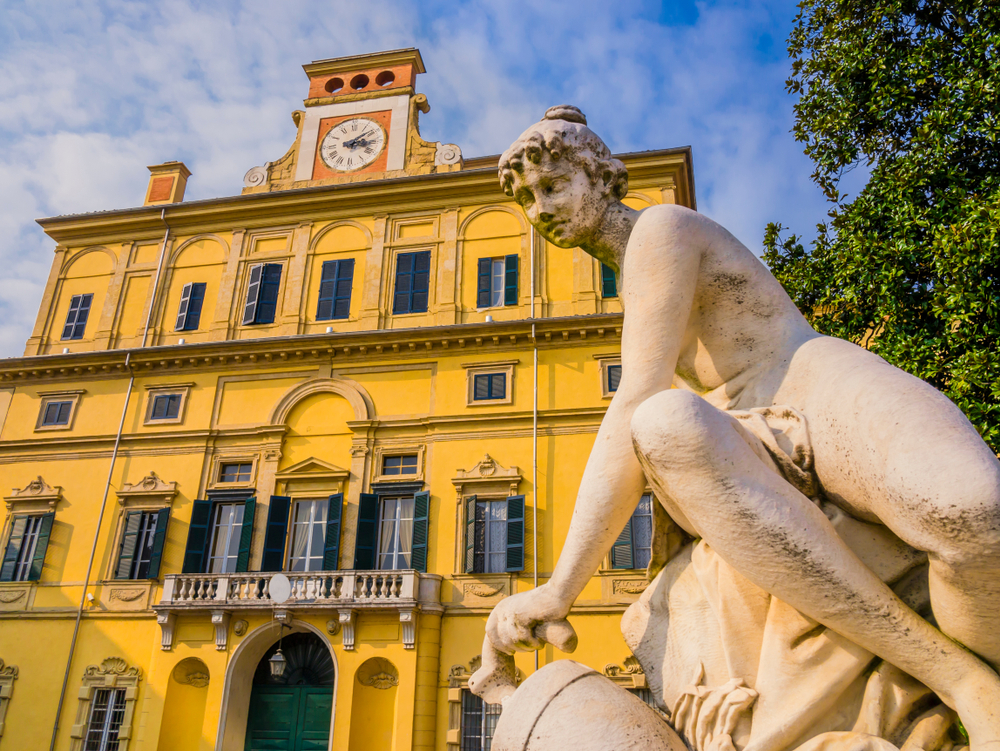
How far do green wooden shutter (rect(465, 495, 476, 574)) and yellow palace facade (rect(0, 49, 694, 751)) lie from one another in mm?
45

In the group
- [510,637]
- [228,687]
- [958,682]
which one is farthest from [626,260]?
[228,687]

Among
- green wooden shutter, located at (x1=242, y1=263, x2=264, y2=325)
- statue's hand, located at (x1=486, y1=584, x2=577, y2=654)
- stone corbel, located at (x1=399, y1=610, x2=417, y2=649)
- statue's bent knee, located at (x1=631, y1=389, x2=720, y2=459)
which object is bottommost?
statue's hand, located at (x1=486, y1=584, x2=577, y2=654)

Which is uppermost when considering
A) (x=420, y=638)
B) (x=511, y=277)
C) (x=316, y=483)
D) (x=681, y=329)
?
(x=511, y=277)

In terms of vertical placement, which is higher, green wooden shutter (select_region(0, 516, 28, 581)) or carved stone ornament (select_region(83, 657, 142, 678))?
green wooden shutter (select_region(0, 516, 28, 581))

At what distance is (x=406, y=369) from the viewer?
19.2 meters

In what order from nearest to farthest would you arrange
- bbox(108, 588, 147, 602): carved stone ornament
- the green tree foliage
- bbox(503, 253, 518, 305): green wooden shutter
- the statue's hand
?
the statue's hand
the green tree foliage
bbox(108, 588, 147, 602): carved stone ornament
bbox(503, 253, 518, 305): green wooden shutter

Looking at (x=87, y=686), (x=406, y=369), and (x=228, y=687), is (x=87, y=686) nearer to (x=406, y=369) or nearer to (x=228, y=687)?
(x=228, y=687)

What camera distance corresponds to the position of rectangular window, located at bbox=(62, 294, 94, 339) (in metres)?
21.9

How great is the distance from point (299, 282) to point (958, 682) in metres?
20.5

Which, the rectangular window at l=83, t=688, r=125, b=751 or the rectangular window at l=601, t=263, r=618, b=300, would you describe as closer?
the rectangular window at l=83, t=688, r=125, b=751

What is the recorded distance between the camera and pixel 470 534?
17.3 meters

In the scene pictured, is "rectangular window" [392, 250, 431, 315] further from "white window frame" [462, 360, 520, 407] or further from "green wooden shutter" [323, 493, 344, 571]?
"green wooden shutter" [323, 493, 344, 571]

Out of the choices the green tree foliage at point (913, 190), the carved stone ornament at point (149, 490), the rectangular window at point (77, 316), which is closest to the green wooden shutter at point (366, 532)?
the carved stone ornament at point (149, 490)

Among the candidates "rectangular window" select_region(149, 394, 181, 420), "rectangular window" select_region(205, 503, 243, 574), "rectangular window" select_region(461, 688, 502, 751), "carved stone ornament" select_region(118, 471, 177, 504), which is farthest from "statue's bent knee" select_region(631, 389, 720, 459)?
"rectangular window" select_region(149, 394, 181, 420)
